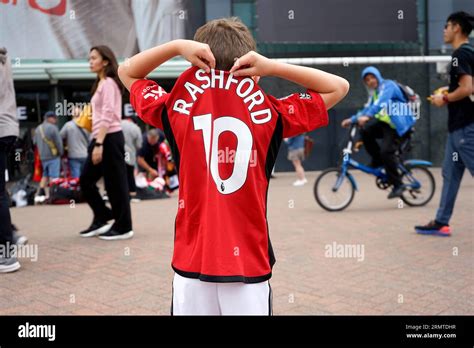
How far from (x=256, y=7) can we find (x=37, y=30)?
7.43 metres

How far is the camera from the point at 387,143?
8.25m

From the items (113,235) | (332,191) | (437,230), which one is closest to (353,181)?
(332,191)

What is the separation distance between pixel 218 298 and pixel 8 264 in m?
3.23

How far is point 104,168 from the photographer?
5.94 meters

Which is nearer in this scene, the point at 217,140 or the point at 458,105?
the point at 217,140

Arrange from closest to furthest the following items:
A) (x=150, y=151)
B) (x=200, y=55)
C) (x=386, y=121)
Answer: (x=200, y=55) → (x=386, y=121) → (x=150, y=151)

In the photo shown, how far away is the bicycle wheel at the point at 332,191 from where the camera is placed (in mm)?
8211

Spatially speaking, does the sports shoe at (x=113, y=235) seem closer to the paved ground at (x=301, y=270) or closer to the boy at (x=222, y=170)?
the paved ground at (x=301, y=270)

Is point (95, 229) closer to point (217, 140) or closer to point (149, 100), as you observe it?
point (149, 100)

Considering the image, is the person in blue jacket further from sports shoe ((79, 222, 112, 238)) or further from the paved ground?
sports shoe ((79, 222, 112, 238))

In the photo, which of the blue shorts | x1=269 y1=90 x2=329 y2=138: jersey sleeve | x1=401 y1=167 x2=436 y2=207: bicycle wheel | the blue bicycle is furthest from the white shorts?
the blue shorts
